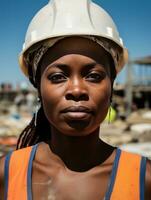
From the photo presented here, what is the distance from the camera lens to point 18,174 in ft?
6.63

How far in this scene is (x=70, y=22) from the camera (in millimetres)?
1901

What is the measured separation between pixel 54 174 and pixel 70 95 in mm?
472

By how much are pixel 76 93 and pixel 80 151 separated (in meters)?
0.37

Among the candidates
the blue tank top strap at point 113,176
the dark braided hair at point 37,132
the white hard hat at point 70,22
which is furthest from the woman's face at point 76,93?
the dark braided hair at point 37,132

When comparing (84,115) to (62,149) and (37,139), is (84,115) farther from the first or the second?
(37,139)

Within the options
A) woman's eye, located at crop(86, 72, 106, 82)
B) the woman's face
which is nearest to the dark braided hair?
the woman's face

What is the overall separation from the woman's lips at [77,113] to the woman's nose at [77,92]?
4cm

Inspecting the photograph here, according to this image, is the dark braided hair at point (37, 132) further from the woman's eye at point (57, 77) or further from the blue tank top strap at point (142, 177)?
the blue tank top strap at point (142, 177)

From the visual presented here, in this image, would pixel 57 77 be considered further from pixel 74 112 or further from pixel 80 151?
pixel 80 151

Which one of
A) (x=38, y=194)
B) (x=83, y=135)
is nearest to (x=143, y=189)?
(x=83, y=135)

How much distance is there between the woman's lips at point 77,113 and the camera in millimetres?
1815

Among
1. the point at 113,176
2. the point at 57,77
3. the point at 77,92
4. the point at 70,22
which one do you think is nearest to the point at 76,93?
the point at 77,92

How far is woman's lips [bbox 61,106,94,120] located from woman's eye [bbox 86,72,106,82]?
6.0 inches

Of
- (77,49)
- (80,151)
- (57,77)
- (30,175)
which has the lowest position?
(30,175)
